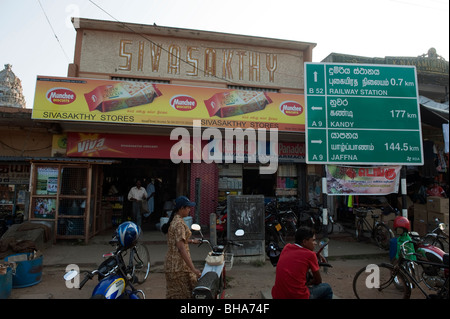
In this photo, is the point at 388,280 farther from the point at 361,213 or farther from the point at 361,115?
the point at 361,213

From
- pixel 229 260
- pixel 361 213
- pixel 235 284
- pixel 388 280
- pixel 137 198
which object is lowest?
pixel 235 284

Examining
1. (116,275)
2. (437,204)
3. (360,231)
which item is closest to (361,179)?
(360,231)

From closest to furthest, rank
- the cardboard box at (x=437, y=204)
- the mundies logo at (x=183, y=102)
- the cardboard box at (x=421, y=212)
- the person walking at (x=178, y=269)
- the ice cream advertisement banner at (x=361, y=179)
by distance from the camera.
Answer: the person walking at (x=178, y=269) < the ice cream advertisement banner at (x=361, y=179) < the cardboard box at (x=437, y=204) < the cardboard box at (x=421, y=212) < the mundies logo at (x=183, y=102)

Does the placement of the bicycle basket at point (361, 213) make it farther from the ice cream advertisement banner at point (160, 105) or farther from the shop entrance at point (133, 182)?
the shop entrance at point (133, 182)

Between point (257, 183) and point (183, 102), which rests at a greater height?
point (183, 102)

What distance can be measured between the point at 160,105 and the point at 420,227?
367 inches

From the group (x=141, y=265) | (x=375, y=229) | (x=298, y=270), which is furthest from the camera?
(x=375, y=229)

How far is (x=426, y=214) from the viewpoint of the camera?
856 centimetres

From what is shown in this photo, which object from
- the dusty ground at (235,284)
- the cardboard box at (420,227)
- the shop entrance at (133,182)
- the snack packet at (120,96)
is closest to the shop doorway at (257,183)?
the shop entrance at (133,182)

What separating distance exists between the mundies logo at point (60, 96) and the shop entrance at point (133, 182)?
11.7 ft

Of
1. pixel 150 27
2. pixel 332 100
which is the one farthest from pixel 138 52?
pixel 332 100

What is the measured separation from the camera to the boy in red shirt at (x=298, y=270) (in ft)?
9.51

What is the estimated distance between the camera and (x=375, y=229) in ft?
25.6

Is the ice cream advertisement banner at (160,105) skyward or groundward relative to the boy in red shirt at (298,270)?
skyward
